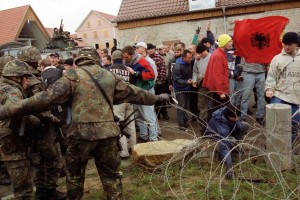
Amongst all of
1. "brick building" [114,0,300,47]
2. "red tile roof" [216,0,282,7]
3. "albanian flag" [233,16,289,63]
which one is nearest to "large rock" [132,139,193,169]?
"albanian flag" [233,16,289,63]

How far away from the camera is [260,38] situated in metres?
6.02

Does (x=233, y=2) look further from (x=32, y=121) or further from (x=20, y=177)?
(x=20, y=177)

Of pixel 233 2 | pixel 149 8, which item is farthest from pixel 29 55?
pixel 149 8

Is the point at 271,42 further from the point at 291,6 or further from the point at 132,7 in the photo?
the point at 132,7

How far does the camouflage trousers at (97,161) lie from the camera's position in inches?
129

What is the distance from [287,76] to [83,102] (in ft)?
9.64

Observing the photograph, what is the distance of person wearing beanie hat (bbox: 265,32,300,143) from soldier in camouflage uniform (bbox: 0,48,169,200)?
7.70 feet

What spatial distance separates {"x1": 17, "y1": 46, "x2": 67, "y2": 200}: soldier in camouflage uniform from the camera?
382cm

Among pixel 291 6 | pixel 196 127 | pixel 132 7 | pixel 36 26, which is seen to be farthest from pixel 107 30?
pixel 196 127

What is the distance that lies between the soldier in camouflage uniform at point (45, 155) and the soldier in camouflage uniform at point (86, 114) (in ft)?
1.96

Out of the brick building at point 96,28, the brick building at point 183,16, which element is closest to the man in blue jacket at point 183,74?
the brick building at point 183,16

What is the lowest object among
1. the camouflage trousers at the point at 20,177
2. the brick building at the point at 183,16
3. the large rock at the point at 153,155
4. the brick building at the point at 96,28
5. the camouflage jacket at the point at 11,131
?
the large rock at the point at 153,155

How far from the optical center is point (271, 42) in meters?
6.00

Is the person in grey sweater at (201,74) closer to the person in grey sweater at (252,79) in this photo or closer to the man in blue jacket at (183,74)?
the man in blue jacket at (183,74)
